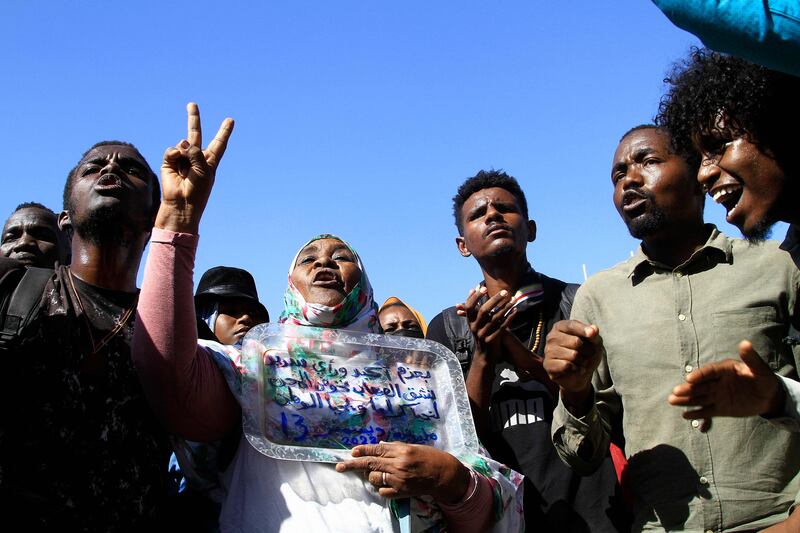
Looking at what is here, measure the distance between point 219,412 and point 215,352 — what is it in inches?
10.5

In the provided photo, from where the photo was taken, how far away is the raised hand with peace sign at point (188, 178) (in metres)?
2.90

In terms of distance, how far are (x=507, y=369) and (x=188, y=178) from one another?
191cm

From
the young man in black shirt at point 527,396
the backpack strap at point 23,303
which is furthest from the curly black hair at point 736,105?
the backpack strap at point 23,303

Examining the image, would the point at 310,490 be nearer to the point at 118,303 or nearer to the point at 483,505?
the point at 483,505

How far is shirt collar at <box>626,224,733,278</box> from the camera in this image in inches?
140

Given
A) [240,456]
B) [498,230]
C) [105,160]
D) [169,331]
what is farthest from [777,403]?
[105,160]

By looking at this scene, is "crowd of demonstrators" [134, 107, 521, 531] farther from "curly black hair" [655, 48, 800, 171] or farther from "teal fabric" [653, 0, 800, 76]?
"teal fabric" [653, 0, 800, 76]

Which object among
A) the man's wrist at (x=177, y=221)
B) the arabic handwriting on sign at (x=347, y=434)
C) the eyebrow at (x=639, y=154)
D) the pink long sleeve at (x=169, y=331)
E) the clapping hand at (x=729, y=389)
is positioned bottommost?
the clapping hand at (x=729, y=389)

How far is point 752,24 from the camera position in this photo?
6.72 ft

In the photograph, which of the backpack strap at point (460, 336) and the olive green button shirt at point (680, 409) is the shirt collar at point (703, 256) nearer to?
the olive green button shirt at point (680, 409)

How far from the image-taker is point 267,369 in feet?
10.5

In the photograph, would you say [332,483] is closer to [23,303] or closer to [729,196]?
[23,303]

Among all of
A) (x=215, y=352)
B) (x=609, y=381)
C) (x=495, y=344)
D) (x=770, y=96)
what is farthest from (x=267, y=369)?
(x=770, y=96)

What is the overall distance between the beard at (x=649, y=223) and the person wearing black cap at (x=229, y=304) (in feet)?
8.16
